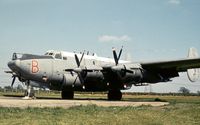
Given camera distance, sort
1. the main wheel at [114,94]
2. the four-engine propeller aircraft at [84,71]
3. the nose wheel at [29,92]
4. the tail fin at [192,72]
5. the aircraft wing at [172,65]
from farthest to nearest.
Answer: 1. the tail fin at [192,72]
2. the main wheel at [114,94]
3. the aircraft wing at [172,65]
4. the four-engine propeller aircraft at [84,71]
5. the nose wheel at [29,92]

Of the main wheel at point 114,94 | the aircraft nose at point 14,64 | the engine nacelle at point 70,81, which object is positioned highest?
the aircraft nose at point 14,64

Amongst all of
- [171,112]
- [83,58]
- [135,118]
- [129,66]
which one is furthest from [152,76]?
[135,118]

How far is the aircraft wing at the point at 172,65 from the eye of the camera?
30186 millimetres

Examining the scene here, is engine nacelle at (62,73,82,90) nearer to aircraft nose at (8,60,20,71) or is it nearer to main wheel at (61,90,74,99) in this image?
main wheel at (61,90,74,99)

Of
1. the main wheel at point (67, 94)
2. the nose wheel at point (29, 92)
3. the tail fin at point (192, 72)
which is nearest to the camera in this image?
the nose wheel at point (29, 92)

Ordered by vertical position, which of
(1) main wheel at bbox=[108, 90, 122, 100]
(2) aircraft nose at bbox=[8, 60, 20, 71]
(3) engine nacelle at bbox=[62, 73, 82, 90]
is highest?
(2) aircraft nose at bbox=[8, 60, 20, 71]

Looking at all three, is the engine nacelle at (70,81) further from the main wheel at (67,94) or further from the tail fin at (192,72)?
the tail fin at (192,72)

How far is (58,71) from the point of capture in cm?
2983

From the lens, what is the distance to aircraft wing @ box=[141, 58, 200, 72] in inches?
1188

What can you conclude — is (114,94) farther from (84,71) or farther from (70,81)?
(70,81)

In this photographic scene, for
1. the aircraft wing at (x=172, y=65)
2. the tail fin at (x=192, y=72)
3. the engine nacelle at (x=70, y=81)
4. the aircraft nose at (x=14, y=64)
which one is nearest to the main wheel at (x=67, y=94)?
the engine nacelle at (x=70, y=81)

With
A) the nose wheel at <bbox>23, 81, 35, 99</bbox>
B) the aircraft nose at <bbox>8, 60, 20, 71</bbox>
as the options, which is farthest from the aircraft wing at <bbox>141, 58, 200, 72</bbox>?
the aircraft nose at <bbox>8, 60, 20, 71</bbox>

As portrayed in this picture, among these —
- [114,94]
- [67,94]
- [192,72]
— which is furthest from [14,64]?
[192,72]

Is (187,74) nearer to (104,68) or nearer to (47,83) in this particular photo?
(104,68)
